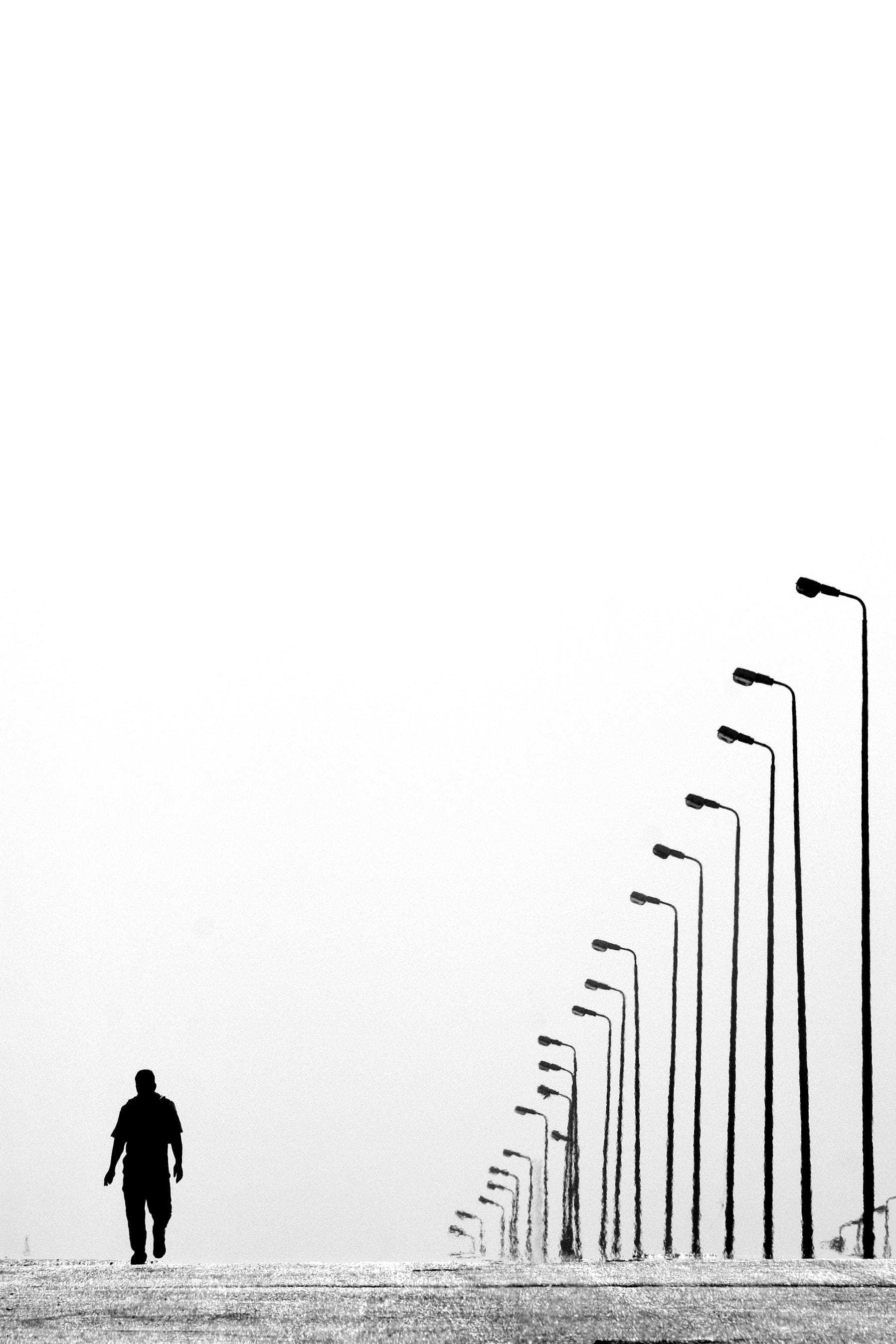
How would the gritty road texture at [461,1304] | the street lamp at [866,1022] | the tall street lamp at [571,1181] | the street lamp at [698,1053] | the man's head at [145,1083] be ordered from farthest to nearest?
1. the tall street lamp at [571,1181]
2. the street lamp at [698,1053]
3. the street lamp at [866,1022]
4. the man's head at [145,1083]
5. the gritty road texture at [461,1304]

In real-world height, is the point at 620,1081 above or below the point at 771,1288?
above

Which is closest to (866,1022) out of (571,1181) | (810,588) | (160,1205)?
(810,588)

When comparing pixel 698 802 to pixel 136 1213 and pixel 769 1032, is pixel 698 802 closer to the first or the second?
pixel 769 1032

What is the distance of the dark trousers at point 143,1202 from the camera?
86.5ft

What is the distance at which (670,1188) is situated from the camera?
69.8 metres

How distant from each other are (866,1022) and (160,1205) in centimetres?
1505

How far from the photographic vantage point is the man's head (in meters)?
25.9

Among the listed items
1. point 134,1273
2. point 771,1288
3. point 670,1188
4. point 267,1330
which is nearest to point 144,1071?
point 134,1273

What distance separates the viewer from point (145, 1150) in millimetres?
26188

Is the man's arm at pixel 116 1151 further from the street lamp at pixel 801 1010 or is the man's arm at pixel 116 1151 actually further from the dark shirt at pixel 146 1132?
the street lamp at pixel 801 1010

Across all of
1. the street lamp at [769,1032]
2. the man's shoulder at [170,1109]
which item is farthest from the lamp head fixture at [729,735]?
the man's shoulder at [170,1109]

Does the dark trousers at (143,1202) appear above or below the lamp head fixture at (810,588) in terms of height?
below

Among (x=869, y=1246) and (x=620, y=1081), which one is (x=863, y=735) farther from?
(x=620, y=1081)

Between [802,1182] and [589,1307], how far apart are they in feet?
98.6
